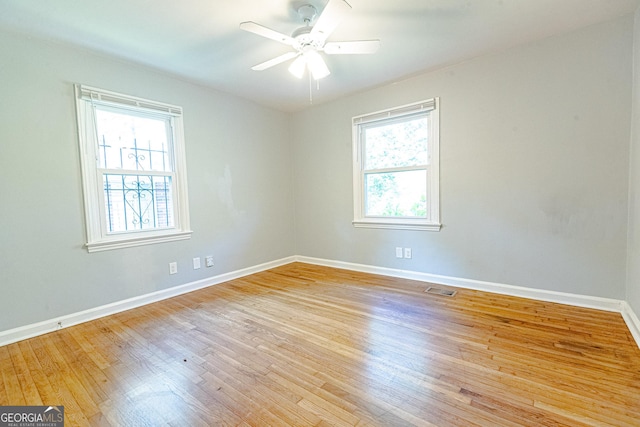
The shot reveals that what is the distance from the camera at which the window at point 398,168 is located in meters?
3.33

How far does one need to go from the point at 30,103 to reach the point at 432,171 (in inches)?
153

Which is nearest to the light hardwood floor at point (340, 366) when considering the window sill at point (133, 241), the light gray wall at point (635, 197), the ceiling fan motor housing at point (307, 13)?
the light gray wall at point (635, 197)

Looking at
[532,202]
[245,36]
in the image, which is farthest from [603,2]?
[245,36]

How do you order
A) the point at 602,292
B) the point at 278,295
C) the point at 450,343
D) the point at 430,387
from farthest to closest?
the point at 278,295 < the point at 602,292 < the point at 450,343 < the point at 430,387

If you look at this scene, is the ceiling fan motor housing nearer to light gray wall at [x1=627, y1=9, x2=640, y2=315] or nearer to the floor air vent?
light gray wall at [x1=627, y1=9, x2=640, y2=315]

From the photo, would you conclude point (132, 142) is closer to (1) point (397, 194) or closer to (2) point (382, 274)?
(1) point (397, 194)

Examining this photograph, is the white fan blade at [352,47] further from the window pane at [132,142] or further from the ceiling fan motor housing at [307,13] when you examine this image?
the window pane at [132,142]

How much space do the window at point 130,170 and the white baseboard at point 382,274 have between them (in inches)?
23.7

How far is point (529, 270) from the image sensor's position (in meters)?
2.81

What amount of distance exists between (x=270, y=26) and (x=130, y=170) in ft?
6.56

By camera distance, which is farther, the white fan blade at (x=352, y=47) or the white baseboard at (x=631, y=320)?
the white fan blade at (x=352, y=47)

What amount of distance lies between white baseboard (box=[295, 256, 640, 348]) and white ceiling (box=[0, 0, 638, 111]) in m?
2.40

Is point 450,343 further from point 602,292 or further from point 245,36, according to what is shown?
point 245,36

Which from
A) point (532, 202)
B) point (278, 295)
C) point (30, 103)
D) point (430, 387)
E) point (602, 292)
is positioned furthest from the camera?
point (278, 295)
